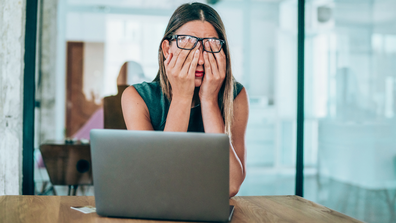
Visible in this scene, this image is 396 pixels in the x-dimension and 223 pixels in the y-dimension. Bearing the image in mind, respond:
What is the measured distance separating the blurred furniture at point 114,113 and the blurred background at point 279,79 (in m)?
0.10

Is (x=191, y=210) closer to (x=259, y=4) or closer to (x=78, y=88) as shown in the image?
(x=78, y=88)

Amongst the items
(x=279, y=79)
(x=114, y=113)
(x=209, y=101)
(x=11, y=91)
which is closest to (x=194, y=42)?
(x=209, y=101)

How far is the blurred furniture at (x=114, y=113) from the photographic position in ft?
7.64

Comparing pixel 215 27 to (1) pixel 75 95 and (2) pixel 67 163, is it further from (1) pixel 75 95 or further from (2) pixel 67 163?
(1) pixel 75 95

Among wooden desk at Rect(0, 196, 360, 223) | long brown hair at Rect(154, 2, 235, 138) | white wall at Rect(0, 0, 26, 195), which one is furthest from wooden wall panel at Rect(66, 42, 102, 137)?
wooden desk at Rect(0, 196, 360, 223)

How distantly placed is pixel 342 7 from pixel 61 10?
324 cm

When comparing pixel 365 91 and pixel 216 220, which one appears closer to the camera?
pixel 216 220

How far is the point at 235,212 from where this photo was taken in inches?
31.6

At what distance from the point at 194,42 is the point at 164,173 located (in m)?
0.70

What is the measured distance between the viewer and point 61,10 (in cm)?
379

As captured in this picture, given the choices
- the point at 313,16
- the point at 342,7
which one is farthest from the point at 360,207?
the point at 313,16

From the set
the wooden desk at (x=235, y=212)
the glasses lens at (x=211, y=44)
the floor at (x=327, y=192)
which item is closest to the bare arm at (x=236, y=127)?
the wooden desk at (x=235, y=212)

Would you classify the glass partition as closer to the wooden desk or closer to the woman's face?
the woman's face

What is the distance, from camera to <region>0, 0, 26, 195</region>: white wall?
1.50m
